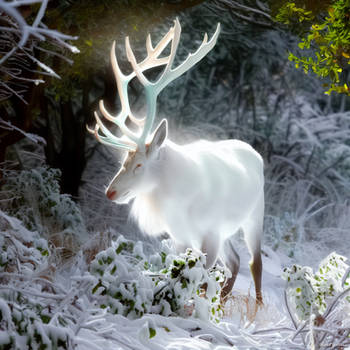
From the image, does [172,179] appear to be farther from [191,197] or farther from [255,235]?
[255,235]

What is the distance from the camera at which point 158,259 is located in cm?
293

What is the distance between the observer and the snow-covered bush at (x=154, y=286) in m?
2.47

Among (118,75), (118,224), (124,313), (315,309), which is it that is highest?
(118,75)

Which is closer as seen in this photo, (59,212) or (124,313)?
(124,313)

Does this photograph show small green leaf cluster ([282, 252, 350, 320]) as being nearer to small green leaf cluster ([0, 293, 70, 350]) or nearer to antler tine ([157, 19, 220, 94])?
antler tine ([157, 19, 220, 94])

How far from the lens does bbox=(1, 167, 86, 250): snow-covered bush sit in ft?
15.5

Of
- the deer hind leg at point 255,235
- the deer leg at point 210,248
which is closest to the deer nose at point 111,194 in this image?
the deer leg at point 210,248

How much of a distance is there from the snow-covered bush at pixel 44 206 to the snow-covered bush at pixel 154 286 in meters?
2.05

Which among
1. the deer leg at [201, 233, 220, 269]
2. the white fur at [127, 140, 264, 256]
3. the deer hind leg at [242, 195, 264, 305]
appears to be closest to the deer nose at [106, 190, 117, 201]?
the white fur at [127, 140, 264, 256]

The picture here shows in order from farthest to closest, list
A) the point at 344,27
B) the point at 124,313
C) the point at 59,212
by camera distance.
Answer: the point at 59,212 < the point at 344,27 < the point at 124,313

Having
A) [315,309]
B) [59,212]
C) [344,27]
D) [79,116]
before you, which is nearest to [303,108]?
[79,116]

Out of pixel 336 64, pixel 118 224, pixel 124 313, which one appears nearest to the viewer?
pixel 124 313

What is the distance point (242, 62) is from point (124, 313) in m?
5.35

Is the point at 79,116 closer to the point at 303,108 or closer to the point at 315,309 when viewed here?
the point at 303,108
